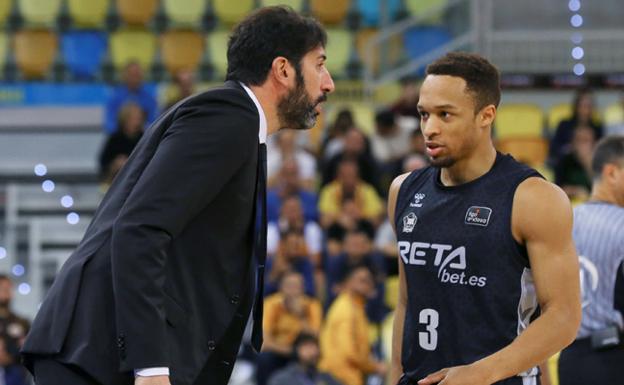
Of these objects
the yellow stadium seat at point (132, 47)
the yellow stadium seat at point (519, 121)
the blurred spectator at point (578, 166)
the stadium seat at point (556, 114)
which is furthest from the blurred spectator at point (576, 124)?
the yellow stadium seat at point (132, 47)

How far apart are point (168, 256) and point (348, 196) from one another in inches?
310

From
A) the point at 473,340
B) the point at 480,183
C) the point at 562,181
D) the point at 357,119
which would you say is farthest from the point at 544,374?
the point at 357,119

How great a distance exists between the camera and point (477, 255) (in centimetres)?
392

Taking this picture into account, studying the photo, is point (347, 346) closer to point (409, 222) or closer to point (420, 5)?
point (409, 222)

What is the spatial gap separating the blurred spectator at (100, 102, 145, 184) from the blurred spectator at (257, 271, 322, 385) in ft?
7.65

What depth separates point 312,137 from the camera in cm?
1341

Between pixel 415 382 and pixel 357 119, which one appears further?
pixel 357 119

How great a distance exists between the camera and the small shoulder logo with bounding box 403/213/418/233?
4129 mm

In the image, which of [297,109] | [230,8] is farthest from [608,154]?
[230,8]

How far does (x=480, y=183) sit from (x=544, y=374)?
0.69 m

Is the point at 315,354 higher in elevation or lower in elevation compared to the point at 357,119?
lower

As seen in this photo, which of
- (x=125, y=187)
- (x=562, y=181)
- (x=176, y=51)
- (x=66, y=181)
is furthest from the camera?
(x=176, y=51)

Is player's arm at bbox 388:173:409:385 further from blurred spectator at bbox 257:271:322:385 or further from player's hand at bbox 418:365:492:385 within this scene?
blurred spectator at bbox 257:271:322:385

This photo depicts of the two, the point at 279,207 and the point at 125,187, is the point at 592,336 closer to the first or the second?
the point at 125,187
